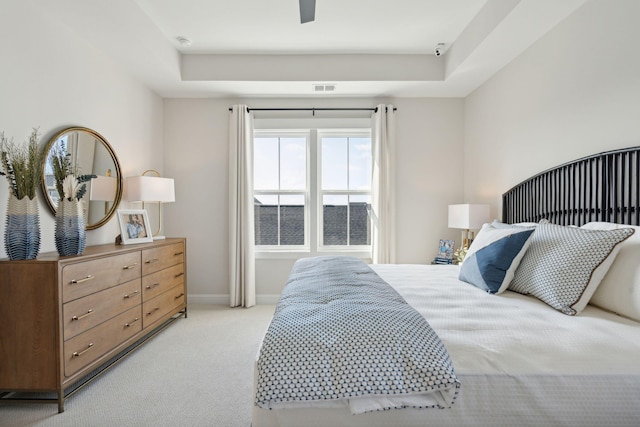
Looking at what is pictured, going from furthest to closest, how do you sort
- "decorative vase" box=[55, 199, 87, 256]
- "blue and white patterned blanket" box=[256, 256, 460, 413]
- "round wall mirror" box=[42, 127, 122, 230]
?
"round wall mirror" box=[42, 127, 122, 230] → "decorative vase" box=[55, 199, 87, 256] → "blue and white patterned blanket" box=[256, 256, 460, 413]

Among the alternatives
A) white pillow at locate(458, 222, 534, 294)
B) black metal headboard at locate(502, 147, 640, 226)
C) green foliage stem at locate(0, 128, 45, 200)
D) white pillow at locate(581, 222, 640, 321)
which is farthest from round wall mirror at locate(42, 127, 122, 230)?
black metal headboard at locate(502, 147, 640, 226)

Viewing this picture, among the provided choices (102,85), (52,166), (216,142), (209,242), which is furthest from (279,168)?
(52,166)

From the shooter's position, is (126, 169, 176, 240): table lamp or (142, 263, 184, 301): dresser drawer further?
(126, 169, 176, 240): table lamp

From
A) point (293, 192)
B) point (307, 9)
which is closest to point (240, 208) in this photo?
point (293, 192)

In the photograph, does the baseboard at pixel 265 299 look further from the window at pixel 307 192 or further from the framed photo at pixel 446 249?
the framed photo at pixel 446 249

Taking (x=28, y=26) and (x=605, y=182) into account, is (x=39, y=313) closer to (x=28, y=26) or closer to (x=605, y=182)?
(x=28, y=26)

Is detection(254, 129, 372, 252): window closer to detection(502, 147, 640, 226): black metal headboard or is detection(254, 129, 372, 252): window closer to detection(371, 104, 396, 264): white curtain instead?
detection(371, 104, 396, 264): white curtain

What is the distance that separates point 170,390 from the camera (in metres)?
2.16

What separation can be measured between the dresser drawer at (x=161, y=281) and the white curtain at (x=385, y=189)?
7.07 ft

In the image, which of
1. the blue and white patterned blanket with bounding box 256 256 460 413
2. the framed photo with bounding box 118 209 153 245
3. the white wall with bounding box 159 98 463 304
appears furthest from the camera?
the white wall with bounding box 159 98 463 304

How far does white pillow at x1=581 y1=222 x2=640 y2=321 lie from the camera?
1.46 m

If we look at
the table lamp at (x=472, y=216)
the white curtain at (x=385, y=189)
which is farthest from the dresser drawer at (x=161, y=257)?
the table lamp at (x=472, y=216)

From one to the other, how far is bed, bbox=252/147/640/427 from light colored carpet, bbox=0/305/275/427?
86cm

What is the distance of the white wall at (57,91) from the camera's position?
2098 mm
